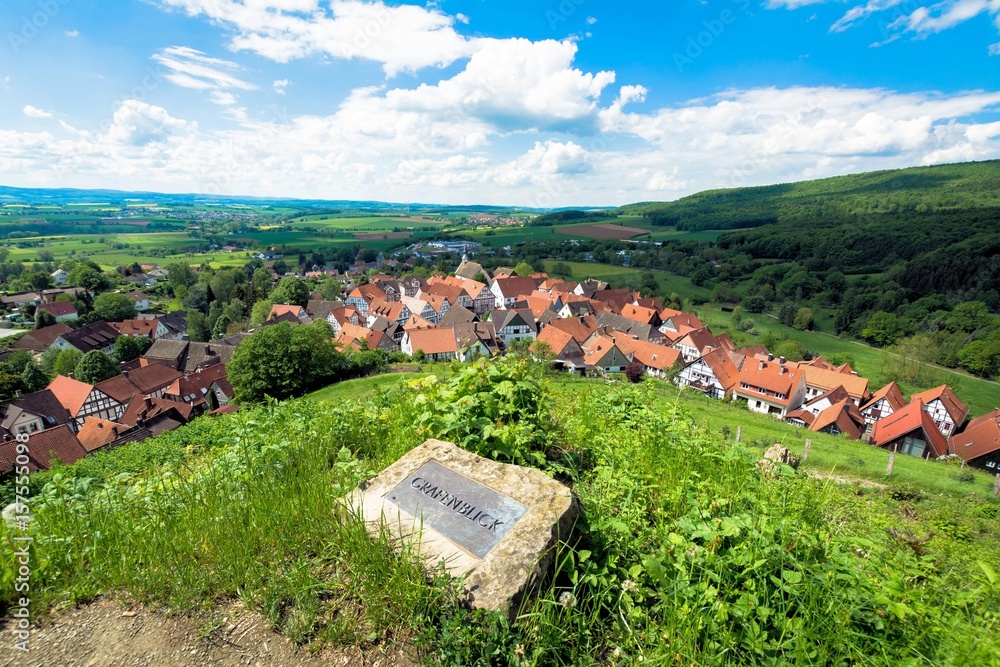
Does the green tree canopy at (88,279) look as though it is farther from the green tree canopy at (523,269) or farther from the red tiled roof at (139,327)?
the green tree canopy at (523,269)

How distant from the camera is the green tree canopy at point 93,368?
1741 inches

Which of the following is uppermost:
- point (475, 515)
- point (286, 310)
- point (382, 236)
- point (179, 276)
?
point (382, 236)

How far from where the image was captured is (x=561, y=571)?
331 cm

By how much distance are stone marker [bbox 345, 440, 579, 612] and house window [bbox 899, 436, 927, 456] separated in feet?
116

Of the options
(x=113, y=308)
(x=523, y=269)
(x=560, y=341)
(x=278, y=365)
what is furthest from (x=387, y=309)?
(x=113, y=308)

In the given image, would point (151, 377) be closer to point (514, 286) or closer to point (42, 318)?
point (42, 318)

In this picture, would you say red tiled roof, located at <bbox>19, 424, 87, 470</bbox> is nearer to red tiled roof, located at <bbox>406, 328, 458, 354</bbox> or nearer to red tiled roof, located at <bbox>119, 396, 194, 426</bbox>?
red tiled roof, located at <bbox>119, 396, 194, 426</bbox>

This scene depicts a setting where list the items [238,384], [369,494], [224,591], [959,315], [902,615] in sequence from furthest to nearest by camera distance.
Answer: [959,315] < [238,384] < [369,494] < [224,591] < [902,615]

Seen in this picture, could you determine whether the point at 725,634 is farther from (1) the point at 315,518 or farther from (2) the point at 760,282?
(2) the point at 760,282

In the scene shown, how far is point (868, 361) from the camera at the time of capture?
2373 inches

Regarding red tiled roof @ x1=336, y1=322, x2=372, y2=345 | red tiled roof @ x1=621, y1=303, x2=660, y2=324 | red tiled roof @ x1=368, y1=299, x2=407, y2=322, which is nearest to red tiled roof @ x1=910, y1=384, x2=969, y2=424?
red tiled roof @ x1=621, y1=303, x2=660, y2=324

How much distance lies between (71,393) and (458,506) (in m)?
49.5

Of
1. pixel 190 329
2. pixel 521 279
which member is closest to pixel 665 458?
pixel 521 279

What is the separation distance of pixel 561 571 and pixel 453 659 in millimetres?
1035
